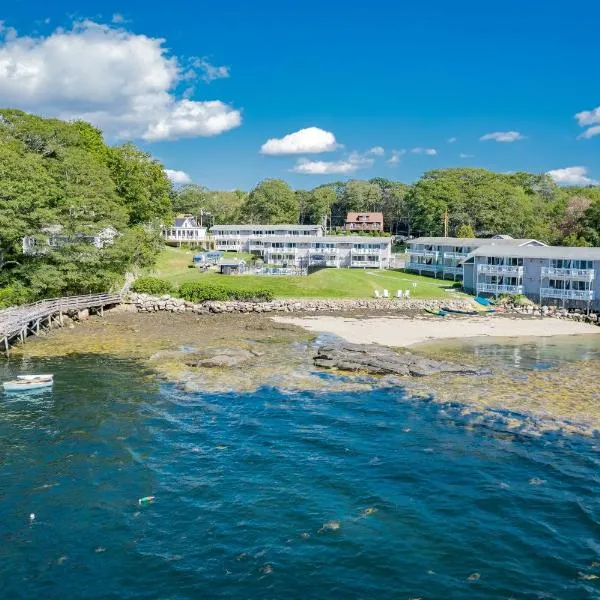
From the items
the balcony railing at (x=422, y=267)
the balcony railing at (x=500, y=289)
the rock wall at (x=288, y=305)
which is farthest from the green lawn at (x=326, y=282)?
the balcony railing at (x=500, y=289)

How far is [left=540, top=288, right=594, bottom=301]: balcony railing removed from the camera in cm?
7106

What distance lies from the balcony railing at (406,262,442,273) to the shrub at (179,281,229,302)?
38.0 meters

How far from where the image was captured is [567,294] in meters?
72.5

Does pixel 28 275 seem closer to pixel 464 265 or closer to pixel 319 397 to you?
pixel 319 397

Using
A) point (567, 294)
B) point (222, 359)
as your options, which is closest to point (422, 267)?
point (567, 294)

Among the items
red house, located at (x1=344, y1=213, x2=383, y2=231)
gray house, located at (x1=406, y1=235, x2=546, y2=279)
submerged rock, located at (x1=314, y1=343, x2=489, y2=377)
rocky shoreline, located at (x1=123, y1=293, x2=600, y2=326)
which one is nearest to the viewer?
submerged rock, located at (x1=314, y1=343, x2=489, y2=377)

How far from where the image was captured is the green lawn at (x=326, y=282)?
78812mm

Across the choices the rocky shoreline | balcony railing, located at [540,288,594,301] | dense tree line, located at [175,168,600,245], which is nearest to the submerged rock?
the rocky shoreline

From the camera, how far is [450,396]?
121 feet

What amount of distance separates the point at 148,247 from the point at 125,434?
197 ft

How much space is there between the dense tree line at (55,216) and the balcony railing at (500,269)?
148ft

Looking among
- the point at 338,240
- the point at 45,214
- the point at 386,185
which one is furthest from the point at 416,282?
the point at 386,185

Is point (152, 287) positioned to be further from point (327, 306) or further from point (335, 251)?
point (335, 251)

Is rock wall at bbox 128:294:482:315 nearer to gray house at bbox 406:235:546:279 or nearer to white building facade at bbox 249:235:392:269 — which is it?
gray house at bbox 406:235:546:279
